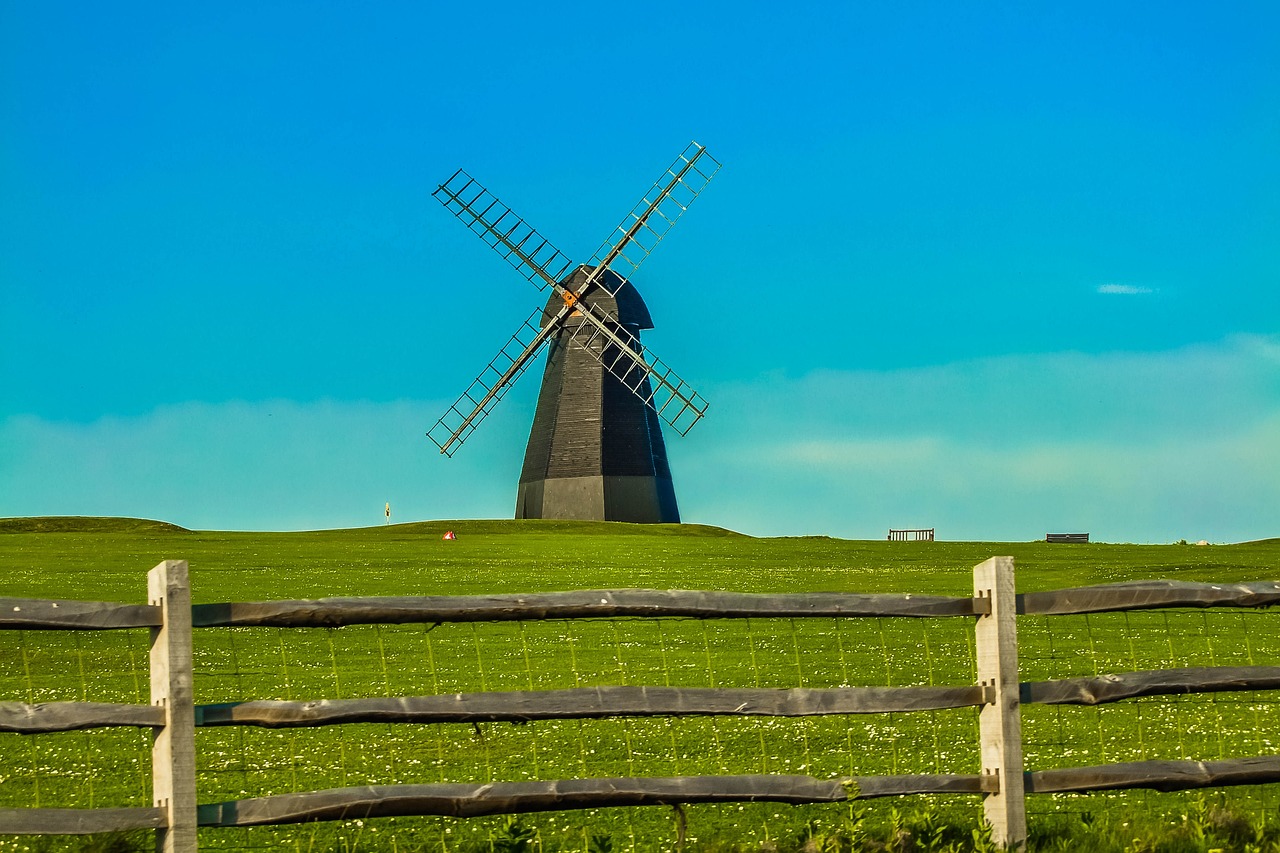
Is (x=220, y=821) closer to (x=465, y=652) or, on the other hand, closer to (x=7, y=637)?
(x=465, y=652)

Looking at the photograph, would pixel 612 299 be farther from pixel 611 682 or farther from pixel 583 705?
pixel 583 705

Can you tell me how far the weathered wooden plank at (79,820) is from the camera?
784 centimetres

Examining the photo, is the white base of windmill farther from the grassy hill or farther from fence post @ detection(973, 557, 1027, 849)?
fence post @ detection(973, 557, 1027, 849)

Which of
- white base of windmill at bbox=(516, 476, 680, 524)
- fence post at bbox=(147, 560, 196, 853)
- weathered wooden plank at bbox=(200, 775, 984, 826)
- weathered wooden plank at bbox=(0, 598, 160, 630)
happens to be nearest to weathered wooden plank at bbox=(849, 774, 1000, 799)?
weathered wooden plank at bbox=(200, 775, 984, 826)

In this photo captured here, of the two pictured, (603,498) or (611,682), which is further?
(603,498)

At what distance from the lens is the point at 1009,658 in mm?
8625

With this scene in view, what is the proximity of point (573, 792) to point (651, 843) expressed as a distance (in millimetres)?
1770

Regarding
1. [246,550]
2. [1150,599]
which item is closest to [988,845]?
[1150,599]

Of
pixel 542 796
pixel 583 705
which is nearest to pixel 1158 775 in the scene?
pixel 583 705

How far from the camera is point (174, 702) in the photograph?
7883mm

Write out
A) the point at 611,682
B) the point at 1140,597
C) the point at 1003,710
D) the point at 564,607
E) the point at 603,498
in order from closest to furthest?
the point at 564,607, the point at 1003,710, the point at 1140,597, the point at 611,682, the point at 603,498

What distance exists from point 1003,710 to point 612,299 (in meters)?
54.8

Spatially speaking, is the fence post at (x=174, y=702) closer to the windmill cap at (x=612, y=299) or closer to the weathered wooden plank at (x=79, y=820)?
the weathered wooden plank at (x=79, y=820)

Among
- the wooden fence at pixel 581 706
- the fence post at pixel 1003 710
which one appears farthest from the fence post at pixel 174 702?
the fence post at pixel 1003 710
